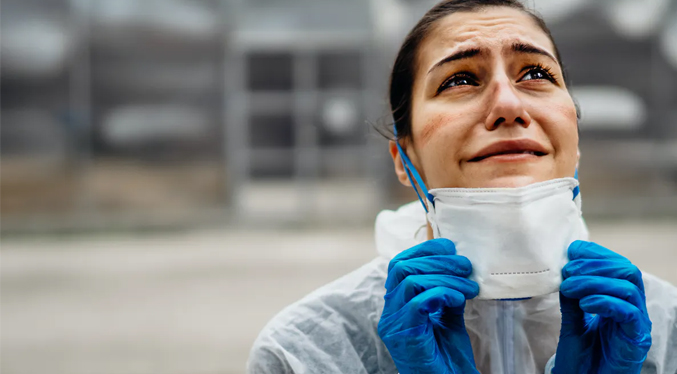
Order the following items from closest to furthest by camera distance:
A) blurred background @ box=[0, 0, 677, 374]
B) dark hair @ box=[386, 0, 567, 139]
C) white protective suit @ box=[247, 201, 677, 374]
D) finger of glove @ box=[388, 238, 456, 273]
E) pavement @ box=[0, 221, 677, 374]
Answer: finger of glove @ box=[388, 238, 456, 273], white protective suit @ box=[247, 201, 677, 374], dark hair @ box=[386, 0, 567, 139], pavement @ box=[0, 221, 677, 374], blurred background @ box=[0, 0, 677, 374]

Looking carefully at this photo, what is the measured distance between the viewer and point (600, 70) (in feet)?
26.5

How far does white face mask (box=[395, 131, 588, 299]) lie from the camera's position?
999 mm

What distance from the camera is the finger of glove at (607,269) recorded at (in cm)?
97

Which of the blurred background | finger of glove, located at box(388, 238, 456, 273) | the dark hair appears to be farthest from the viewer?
the blurred background

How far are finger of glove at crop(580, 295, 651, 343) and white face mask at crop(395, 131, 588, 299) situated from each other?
71 mm

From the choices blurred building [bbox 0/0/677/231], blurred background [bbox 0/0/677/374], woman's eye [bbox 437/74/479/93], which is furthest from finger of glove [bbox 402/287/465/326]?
blurred building [bbox 0/0/677/231]

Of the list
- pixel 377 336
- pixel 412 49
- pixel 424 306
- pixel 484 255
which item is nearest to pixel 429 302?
pixel 424 306

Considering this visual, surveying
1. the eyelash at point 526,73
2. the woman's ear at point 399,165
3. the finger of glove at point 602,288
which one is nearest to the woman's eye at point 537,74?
the eyelash at point 526,73

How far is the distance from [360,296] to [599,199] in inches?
314

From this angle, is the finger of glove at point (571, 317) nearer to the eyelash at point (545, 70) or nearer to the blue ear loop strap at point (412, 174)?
the blue ear loop strap at point (412, 174)

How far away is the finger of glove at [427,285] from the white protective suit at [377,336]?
8.2 inches

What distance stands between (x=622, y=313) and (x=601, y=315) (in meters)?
0.03

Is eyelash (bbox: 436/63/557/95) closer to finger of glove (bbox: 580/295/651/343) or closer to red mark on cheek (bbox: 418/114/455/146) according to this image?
red mark on cheek (bbox: 418/114/455/146)

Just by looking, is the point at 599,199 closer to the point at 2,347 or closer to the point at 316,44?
the point at 316,44
